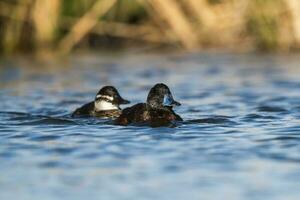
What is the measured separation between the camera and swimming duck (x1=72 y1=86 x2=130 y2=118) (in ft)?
36.8

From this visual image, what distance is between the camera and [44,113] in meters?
11.9

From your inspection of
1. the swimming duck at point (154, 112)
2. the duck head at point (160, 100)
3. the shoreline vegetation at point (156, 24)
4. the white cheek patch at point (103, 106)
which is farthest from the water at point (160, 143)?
the shoreline vegetation at point (156, 24)

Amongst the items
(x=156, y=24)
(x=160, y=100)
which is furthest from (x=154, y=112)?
(x=156, y=24)

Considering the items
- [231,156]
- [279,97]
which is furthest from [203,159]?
[279,97]

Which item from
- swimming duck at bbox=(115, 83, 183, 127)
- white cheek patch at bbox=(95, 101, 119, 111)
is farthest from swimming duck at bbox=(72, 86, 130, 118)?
swimming duck at bbox=(115, 83, 183, 127)

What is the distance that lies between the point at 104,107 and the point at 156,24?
963 cm

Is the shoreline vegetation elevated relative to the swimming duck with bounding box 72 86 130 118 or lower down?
elevated

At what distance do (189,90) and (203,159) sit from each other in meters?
6.89

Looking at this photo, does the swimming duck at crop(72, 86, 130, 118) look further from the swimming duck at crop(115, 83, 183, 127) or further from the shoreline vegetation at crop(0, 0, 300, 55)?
the shoreline vegetation at crop(0, 0, 300, 55)

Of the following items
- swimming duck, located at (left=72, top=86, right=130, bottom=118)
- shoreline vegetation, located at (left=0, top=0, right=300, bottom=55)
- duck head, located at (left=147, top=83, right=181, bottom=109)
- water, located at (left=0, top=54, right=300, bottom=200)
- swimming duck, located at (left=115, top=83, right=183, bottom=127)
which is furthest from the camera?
shoreline vegetation, located at (left=0, top=0, right=300, bottom=55)

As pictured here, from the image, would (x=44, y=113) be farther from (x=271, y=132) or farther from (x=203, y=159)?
(x=203, y=159)

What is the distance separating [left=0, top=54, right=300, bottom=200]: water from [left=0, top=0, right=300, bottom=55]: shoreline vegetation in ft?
6.28

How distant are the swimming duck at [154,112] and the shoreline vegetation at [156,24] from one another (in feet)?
24.4

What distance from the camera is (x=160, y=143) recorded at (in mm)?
8773
